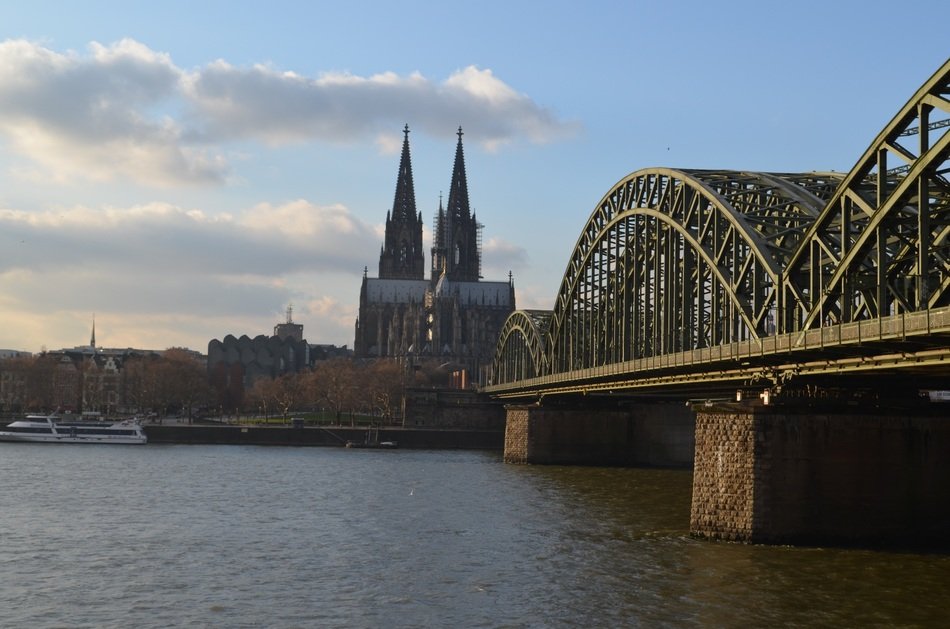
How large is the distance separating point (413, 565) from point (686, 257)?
108 feet

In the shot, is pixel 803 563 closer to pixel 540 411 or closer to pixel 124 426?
pixel 540 411

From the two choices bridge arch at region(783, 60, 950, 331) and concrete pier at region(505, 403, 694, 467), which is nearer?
bridge arch at region(783, 60, 950, 331)

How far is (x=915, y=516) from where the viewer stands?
146 ft

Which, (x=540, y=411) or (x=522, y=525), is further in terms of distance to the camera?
(x=540, y=411)

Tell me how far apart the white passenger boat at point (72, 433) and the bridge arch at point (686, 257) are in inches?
2121

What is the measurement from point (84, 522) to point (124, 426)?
83.6m

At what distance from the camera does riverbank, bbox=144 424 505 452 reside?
13812 cm

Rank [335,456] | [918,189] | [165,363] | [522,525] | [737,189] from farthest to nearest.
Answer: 1. [165,363]
2. [335,456]
3. [737,189]
4. [522,525]
5. [918,189]

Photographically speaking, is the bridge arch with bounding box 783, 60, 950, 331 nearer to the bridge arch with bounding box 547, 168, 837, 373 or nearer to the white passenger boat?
the bridge arch with bounding box 547, 168, 837, 373

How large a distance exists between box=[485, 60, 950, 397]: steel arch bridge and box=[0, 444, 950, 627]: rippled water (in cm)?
739

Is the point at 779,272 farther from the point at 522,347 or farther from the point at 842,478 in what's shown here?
the point at 522,347

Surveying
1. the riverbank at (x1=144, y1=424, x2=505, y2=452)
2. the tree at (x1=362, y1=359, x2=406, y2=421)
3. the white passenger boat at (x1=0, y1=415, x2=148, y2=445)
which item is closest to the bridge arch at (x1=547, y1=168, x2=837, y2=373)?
the riverbank at (x1=144, y1=424, x2=505, y2=452)

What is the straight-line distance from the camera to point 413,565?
4294 centimetres

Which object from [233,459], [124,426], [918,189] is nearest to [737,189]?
[918,189]
